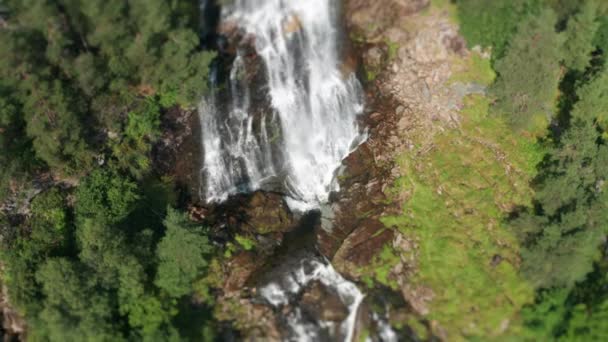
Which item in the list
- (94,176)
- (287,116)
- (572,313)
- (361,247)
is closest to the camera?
(572,313)

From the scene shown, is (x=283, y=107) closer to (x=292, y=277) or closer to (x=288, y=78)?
(x=288, y=78)

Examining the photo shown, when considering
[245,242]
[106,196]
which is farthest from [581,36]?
[106,196]

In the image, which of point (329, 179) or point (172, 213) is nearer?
point (172, 213)

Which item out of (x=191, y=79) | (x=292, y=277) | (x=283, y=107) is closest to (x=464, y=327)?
(x=292, y=277)

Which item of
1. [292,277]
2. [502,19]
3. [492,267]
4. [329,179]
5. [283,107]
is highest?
[283,107]

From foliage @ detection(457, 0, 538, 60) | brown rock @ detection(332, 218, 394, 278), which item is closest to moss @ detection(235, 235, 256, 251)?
brown rock @ detection(332, 218, 394, 278)

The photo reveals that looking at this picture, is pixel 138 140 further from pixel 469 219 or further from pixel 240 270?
pixel 469 219
